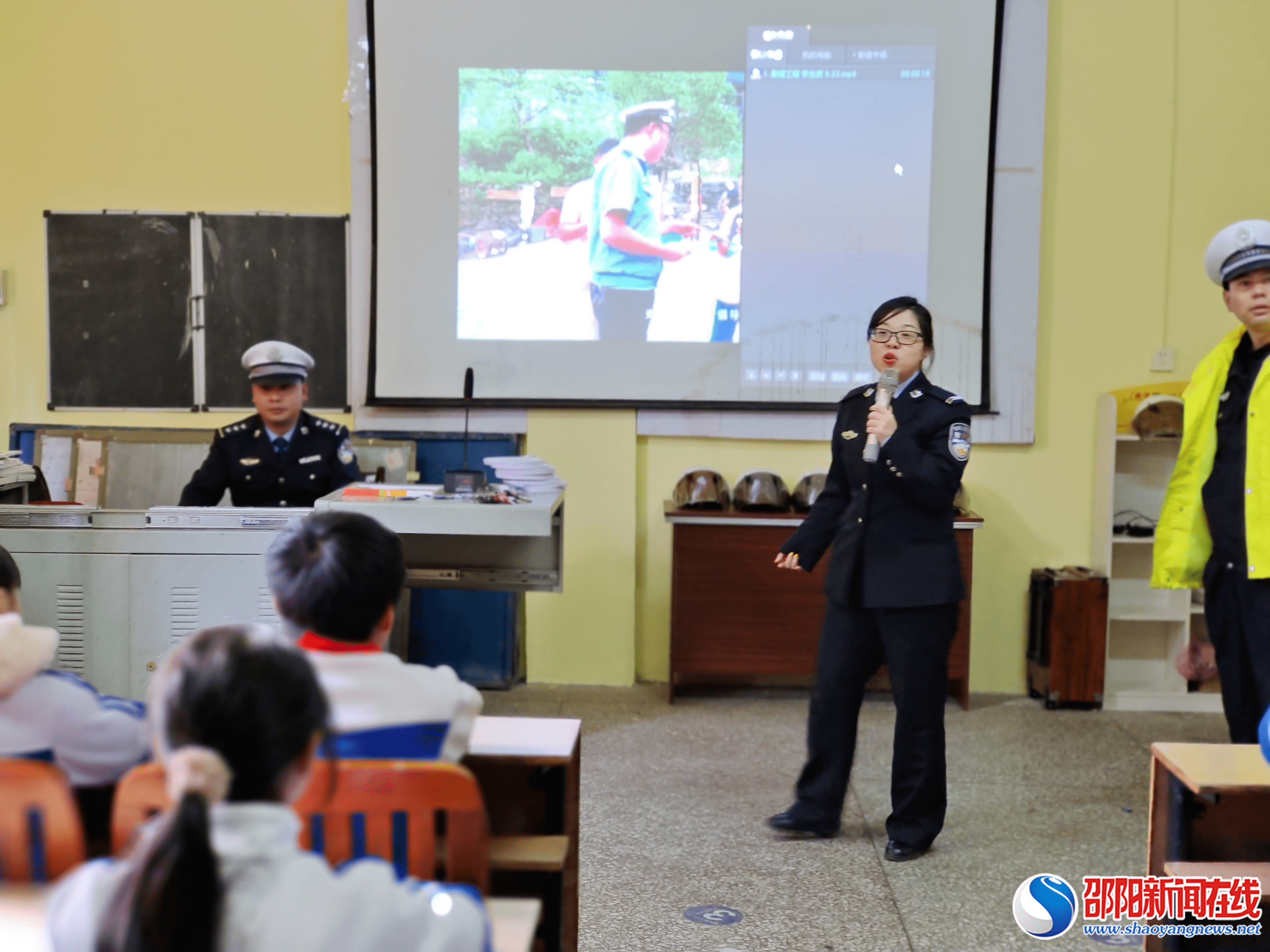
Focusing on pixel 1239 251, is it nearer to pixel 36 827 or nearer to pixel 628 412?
pixel 628 412

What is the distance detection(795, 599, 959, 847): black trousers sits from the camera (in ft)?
8.81

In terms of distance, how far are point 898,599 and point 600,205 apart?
2.32m

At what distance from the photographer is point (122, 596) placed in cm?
296

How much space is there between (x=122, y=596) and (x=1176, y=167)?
13.5 feet

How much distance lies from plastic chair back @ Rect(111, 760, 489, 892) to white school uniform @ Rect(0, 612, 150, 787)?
11 cm

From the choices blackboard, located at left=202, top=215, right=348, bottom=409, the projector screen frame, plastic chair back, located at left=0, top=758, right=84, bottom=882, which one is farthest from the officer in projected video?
plastic chair back, located at left=0, top=758, right=84, bottom=882

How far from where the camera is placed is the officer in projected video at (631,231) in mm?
4305

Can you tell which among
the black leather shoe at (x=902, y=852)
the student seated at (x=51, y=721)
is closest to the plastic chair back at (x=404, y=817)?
the student seated at (x=51, y=721)

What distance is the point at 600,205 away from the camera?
433 centimetres

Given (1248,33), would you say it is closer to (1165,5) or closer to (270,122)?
(1165,5)

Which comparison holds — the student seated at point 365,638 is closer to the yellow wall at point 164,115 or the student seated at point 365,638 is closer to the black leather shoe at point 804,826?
the black leather shoe at point 804,826

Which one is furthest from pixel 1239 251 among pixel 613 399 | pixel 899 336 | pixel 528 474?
pixel 613 399

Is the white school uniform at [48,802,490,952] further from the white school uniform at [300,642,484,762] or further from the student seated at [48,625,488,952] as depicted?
the white school uniform at [300,642,484,762]

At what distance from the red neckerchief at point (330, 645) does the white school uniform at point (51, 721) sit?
182mm
